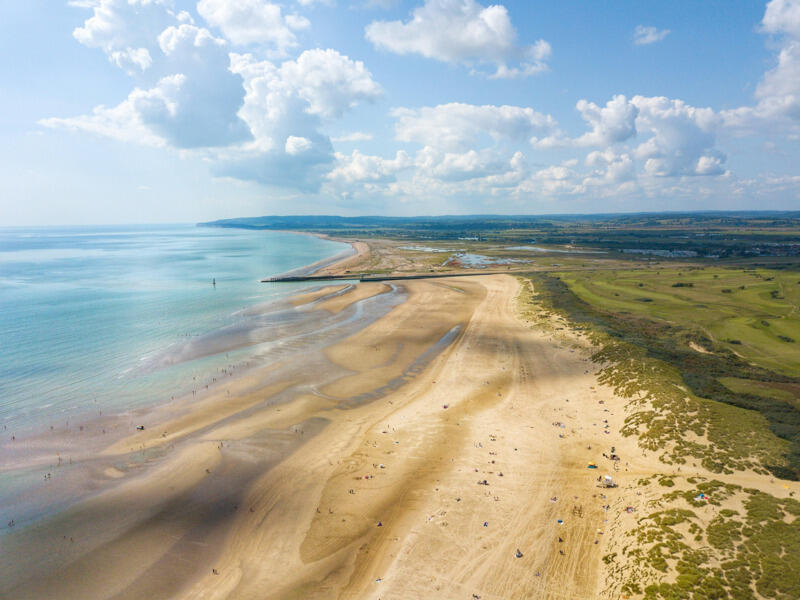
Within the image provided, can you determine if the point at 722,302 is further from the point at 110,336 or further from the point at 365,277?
the point at 110,336

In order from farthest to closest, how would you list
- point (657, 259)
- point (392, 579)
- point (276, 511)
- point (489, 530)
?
point (657, 259) → point (276, 511) → point (489, 530) → point (392, 579)

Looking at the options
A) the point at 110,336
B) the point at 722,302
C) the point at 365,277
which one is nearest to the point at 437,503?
the point at 110,336

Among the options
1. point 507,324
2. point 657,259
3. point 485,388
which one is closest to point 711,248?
point 657,259

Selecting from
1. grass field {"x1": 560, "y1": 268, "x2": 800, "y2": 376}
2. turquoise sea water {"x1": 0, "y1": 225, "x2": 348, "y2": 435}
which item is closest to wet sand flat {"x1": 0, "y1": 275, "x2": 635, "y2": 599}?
turquoise sea water {"x1": 0, "y1": 225, "x2": 348, "y2": 435}

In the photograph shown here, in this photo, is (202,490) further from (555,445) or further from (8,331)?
(8,331)

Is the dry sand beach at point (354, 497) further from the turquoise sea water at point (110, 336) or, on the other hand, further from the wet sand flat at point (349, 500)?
the turquoise sea water at point (110, 336)

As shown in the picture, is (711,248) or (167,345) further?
(711,248)

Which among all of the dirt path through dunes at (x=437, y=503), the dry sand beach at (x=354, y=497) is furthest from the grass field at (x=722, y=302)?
the dirt path through dunes at (x=437, y=503)
